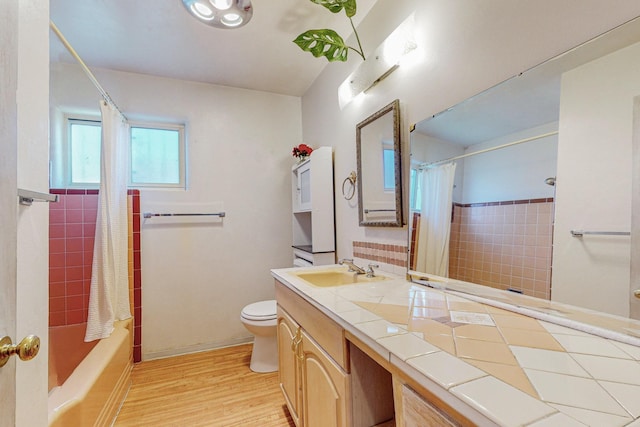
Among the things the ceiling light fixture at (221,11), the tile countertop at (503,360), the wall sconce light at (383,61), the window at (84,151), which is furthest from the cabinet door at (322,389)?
the window at (84,151)

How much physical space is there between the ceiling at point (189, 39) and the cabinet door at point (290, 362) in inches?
71.7

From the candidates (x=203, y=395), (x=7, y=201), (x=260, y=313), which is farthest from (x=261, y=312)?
(x=7, y=201)

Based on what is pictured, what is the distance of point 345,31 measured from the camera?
1.93m

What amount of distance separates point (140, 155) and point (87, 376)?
1814 mm

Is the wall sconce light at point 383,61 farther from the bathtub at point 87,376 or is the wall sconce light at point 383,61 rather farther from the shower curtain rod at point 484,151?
the bathtub at point 87,376

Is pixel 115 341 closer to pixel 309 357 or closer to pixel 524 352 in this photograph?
pixel 309 357

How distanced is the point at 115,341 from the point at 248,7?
7.21 feet

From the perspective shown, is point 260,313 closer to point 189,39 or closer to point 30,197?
point 30,197

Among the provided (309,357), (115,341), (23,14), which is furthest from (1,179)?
(115,341)

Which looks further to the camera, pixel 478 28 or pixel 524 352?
pixel 478 28

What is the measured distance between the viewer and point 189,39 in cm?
196

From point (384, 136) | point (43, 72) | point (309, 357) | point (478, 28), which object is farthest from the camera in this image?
point (384, 136)

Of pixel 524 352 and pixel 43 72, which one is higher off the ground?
pixel 43 72

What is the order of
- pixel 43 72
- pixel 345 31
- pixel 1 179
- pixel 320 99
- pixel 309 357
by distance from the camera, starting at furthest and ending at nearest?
pixel 320 99
pixel 345 31
pixel 309 357
pixel 43 72
pixel 1 179
